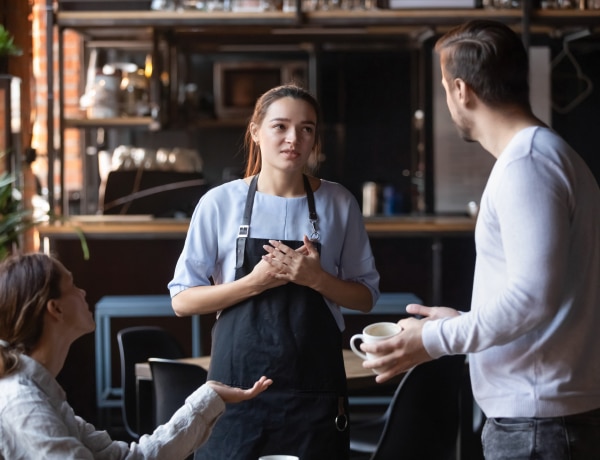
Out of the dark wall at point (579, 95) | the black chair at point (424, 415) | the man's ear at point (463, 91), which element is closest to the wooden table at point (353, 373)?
the black chair at point (424, 415)

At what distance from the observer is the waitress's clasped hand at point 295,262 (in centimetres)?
238

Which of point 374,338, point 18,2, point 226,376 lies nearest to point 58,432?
point 374,338

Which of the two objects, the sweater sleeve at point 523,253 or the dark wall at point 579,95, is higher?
the dark wall at point 579,95

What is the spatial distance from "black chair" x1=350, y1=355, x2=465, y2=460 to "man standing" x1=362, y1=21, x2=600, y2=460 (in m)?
1.31

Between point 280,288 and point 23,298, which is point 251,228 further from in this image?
point 23,298

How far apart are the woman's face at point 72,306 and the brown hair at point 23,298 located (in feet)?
0.06

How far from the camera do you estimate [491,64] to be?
5.76ft

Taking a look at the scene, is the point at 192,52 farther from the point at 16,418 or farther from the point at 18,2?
the point at 16,418

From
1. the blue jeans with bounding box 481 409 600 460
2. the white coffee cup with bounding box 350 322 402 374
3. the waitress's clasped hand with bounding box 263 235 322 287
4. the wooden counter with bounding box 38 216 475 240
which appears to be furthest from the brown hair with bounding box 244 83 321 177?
the wooden counter with bounding box 38 216 475 240

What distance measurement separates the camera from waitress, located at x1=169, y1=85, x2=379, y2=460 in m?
2.42

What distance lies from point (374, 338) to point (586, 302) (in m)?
0.40

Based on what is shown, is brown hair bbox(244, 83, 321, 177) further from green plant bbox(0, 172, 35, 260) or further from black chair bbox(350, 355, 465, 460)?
green plant bbox(0, 172, 35, 260)

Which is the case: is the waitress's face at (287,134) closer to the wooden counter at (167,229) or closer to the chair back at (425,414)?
the chair back at (425,414)

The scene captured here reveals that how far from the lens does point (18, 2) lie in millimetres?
5664
